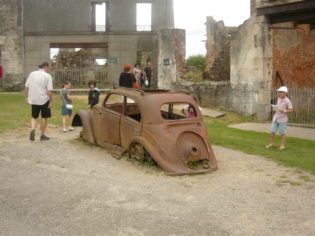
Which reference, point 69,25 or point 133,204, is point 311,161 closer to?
point 133,204

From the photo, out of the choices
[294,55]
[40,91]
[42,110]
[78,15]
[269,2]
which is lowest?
[42,110]

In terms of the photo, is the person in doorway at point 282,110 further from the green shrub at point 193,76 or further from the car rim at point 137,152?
the green shrub at point 193,76

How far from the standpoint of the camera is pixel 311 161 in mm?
9836

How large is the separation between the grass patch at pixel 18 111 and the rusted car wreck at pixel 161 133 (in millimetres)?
4447

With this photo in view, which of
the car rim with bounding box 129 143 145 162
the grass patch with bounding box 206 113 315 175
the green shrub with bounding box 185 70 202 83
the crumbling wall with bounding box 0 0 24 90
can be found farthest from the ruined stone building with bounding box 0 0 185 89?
the car rim with bounding box 129 143 145 162

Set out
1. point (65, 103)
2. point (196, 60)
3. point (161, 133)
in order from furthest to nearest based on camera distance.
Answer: point (196, 60)
point (65, 103)
point (161, 133)

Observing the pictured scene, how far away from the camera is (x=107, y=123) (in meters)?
10.3

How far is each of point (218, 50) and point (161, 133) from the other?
608 inches

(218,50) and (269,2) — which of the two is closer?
(269,2)

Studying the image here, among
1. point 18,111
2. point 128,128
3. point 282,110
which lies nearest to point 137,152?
point 128,128

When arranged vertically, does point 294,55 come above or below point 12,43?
below

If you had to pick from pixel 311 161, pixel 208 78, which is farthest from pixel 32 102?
pixel 208 78

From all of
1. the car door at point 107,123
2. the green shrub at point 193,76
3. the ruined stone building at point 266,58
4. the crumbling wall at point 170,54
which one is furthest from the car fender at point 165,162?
the green shrub at point 193,76

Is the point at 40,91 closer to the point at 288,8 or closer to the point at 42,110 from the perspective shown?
the point at 42,110
